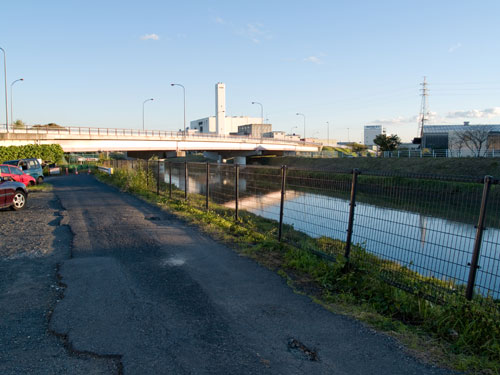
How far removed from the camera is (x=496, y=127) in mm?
59312

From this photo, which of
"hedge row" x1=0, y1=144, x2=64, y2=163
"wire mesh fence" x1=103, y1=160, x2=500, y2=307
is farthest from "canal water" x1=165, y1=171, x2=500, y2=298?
"hedge row" x1=0, y1=144, x2=64, y2=163

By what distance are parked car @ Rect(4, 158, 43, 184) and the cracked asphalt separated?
65.9 ft

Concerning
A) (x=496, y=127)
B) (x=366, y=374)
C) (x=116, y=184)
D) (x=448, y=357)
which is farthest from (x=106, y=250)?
(x=496, y=127)

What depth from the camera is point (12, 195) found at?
12750 mm

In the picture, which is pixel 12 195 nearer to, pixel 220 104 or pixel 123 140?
pixel 123 140

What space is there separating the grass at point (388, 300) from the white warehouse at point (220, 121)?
11107cm

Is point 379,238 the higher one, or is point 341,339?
point 379,238

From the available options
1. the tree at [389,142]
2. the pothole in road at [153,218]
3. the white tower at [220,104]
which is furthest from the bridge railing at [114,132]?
the white tower at [220,104]

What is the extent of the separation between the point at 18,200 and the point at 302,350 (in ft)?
43.0

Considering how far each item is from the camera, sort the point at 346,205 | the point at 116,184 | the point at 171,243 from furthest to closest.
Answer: the point at 116,184, the point at 171,243, the point at 346,205

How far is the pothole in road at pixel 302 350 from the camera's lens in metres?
3.67

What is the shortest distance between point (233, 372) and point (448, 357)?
2.20 m

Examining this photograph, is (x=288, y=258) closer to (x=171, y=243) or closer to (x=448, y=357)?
(x=171, y=243)

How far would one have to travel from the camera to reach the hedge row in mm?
33000
